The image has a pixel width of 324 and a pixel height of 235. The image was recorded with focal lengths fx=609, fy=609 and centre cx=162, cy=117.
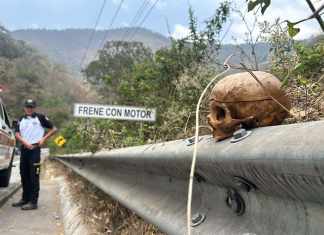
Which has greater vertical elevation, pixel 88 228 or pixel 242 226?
pixel 242 226

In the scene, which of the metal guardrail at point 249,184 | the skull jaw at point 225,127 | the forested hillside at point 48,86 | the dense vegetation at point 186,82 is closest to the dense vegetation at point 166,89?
the dense vegetation at point 186,82

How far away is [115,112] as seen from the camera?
9281 mm

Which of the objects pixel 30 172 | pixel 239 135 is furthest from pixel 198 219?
pixel 30 172

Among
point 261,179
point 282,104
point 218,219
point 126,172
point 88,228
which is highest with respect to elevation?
point 282,104

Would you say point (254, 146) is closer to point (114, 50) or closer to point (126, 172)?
point (126, 172)

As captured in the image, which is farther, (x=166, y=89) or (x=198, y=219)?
(x=166, y=89)

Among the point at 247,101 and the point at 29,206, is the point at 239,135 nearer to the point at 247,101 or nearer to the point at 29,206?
the point at 247,101

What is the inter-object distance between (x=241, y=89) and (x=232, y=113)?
0.10m

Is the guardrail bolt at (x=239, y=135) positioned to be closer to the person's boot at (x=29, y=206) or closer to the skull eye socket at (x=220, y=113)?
the skull eye socket at (x=220, y=113)

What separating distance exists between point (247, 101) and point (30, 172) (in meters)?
7.47

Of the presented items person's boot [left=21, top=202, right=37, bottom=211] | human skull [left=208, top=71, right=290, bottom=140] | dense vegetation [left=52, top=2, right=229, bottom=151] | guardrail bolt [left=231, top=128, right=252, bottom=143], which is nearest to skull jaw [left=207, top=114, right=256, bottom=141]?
human skull [left=208, top=71, right=290, bottom=140]

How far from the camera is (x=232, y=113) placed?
227 centimetres

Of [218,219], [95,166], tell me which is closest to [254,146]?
[218,219]

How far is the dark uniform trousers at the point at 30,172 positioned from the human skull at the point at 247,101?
7067 millimetres
